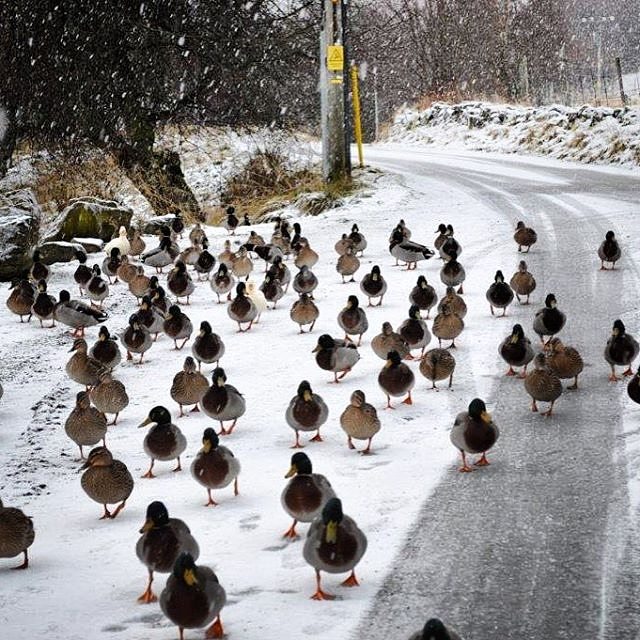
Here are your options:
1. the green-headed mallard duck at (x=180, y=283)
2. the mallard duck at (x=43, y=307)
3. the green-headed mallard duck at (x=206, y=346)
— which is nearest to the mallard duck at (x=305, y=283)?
the green-headed mallard duck at (x=180, y=283)

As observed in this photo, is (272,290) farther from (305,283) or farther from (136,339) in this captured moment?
(136,339)

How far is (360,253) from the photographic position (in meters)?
14.3

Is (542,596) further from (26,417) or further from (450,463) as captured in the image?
(26,417)

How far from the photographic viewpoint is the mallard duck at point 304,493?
5668 mm

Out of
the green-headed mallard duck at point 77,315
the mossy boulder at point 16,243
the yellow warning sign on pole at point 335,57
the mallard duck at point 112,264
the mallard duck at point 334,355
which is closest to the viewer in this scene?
the mallard duck at point 334,355

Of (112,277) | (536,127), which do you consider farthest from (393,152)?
(112,277)

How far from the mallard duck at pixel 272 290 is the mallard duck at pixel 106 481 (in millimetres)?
5550

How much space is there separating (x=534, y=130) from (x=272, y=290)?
18576 mm

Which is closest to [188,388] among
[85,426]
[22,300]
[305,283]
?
[85,426]

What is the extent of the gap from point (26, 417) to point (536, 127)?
74.9 feet

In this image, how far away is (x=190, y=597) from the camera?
4.54m

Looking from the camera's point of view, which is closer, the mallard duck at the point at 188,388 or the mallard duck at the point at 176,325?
the mallard duck at the point at 188,388

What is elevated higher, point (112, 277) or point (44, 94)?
point (44, 94)

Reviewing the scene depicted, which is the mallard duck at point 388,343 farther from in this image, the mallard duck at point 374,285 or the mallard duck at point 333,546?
the mallard duck at point 333,546
